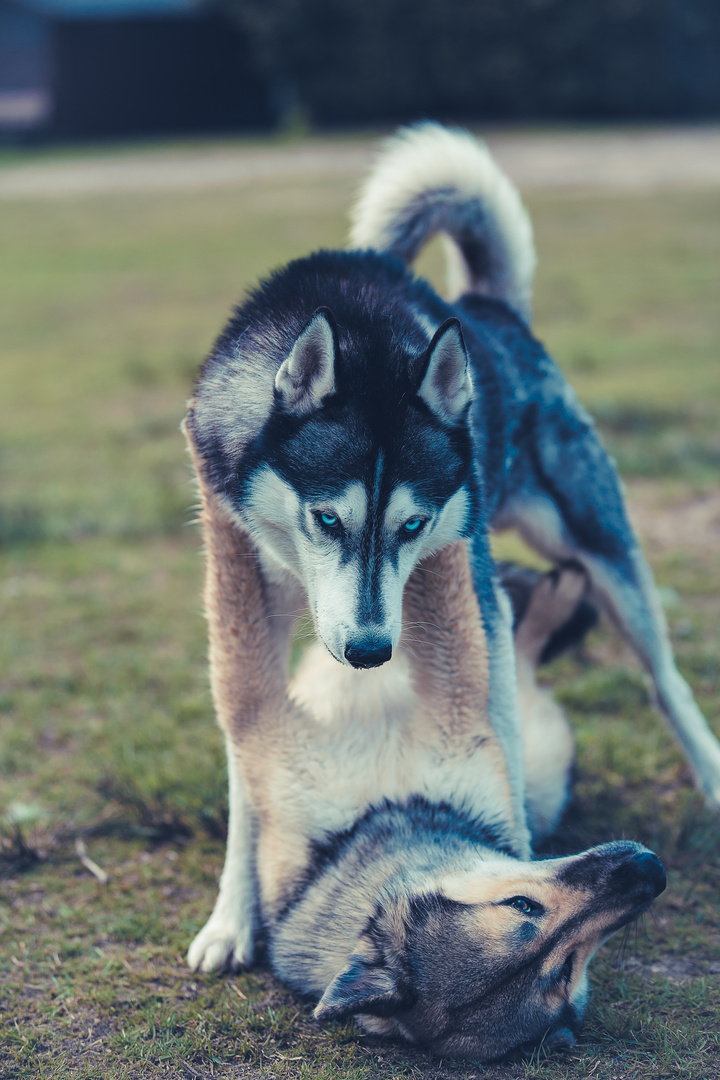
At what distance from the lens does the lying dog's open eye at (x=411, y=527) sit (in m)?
2.44

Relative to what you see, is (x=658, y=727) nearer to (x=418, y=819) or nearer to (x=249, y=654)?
(x=418, y=819)

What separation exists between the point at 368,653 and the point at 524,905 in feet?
2.31

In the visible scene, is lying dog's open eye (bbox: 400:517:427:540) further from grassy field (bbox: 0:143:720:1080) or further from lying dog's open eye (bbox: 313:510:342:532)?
grassy field (bbox: 0:143:720:1080)

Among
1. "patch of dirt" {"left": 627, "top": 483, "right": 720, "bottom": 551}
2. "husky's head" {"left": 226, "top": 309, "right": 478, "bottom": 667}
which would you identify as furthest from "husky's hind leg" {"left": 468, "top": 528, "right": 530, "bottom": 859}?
"patch of dirt" {"left": 627, "top": 483, "right": 720, "bottom": 551}

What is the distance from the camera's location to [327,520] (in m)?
2.41

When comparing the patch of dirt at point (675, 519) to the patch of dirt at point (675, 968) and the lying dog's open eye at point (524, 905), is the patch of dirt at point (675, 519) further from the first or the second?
the lying dog's open eye at point (524, 905)

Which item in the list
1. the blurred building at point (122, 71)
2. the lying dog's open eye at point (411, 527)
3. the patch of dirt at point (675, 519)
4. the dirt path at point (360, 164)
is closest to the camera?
the lying dog's open eye at point (411, 527)

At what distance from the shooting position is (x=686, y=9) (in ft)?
74.8

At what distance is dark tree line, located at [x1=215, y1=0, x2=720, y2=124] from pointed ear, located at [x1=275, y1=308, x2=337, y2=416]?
78.1 feet

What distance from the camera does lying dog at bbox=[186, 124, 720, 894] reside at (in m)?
2.39

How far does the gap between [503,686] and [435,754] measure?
29 centimetres

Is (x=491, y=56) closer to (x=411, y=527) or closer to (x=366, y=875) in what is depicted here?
(x=411, y=527)

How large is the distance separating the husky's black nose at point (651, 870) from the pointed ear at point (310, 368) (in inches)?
51.8

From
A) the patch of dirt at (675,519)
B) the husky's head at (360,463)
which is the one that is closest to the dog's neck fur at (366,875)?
the husky's head at (360,463)
